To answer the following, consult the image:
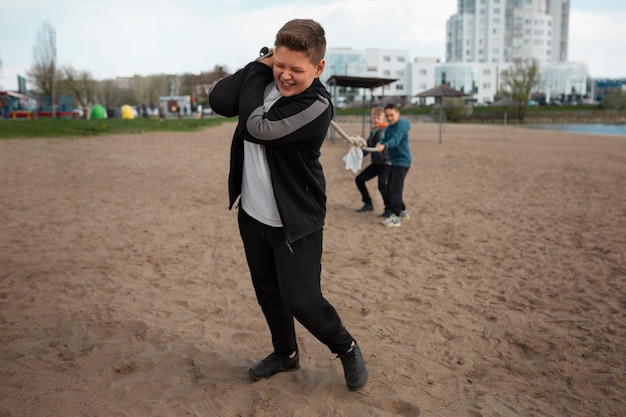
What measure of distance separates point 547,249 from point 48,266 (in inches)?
226

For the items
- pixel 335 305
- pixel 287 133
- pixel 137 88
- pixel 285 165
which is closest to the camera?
pixel 287 133

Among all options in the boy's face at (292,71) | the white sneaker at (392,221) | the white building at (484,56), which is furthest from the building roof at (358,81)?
the white building at (484,56)

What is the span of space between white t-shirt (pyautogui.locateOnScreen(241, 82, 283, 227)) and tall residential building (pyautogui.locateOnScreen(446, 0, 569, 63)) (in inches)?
5303

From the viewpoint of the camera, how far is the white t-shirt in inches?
108

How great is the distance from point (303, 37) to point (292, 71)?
0.54ft

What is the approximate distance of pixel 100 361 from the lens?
3.52 meters

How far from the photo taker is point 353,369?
10.3ft

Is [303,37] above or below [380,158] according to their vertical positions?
above

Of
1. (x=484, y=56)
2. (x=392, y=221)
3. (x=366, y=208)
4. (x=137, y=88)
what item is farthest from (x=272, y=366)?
(x=484, y=56)

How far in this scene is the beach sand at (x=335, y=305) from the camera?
311 centimetres

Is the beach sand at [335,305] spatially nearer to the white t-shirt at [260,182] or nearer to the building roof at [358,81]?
the white t-shirt at [260,182]

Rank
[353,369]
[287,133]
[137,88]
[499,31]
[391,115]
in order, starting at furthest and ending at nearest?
[499,31], [137,88], [391,115], [353,369], [287,133]

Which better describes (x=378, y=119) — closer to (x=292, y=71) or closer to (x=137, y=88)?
(x=292, y=71)

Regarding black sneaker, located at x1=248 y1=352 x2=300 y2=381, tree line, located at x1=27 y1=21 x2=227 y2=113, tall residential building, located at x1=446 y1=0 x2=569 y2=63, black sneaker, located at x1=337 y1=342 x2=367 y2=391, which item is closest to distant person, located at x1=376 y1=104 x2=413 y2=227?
black sneaker, located at x1=248 y1=352 x2=300 y2=381
